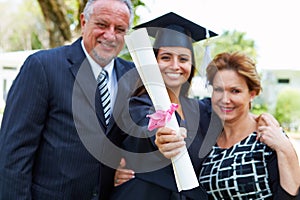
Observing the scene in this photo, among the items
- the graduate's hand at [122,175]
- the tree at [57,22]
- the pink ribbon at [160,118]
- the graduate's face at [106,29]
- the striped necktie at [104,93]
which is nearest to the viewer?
the pink ribbon at [160,118]

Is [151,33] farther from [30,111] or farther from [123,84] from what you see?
[30,111]

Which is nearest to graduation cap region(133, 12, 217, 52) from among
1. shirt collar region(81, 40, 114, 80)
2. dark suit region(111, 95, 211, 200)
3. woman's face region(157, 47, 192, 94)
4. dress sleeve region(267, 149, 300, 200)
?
woman's face region(157, 47, 192, 94)

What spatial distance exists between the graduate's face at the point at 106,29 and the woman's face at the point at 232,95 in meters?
0.66

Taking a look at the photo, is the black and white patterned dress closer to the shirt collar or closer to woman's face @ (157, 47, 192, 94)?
woman's face @ (157, 47, 192, 94)

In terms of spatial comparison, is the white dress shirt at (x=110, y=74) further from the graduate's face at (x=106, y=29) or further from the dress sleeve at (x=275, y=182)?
the dress sleeve at (x=275, y=182)

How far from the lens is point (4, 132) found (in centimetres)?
Answer: 262

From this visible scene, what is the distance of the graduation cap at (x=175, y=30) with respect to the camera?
109 inches

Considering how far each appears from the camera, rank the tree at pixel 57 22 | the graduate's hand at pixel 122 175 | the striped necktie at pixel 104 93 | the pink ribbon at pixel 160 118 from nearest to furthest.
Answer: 1. the pink ribbon at pixel 160 118
2. the graduate's hand at pixel 122 175
3. the striped necktie at pixel 104 93
4. the tree at pixel 57 22

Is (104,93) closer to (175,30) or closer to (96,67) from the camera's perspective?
(96,67)

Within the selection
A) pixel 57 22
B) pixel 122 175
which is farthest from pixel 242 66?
pixel 57 22

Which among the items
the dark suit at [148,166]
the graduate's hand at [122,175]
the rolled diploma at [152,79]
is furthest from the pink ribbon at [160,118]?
the graduate's hand at [122,175]

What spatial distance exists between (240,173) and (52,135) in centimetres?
108

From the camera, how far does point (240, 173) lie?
2.46 m

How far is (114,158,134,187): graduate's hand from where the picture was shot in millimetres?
2506
